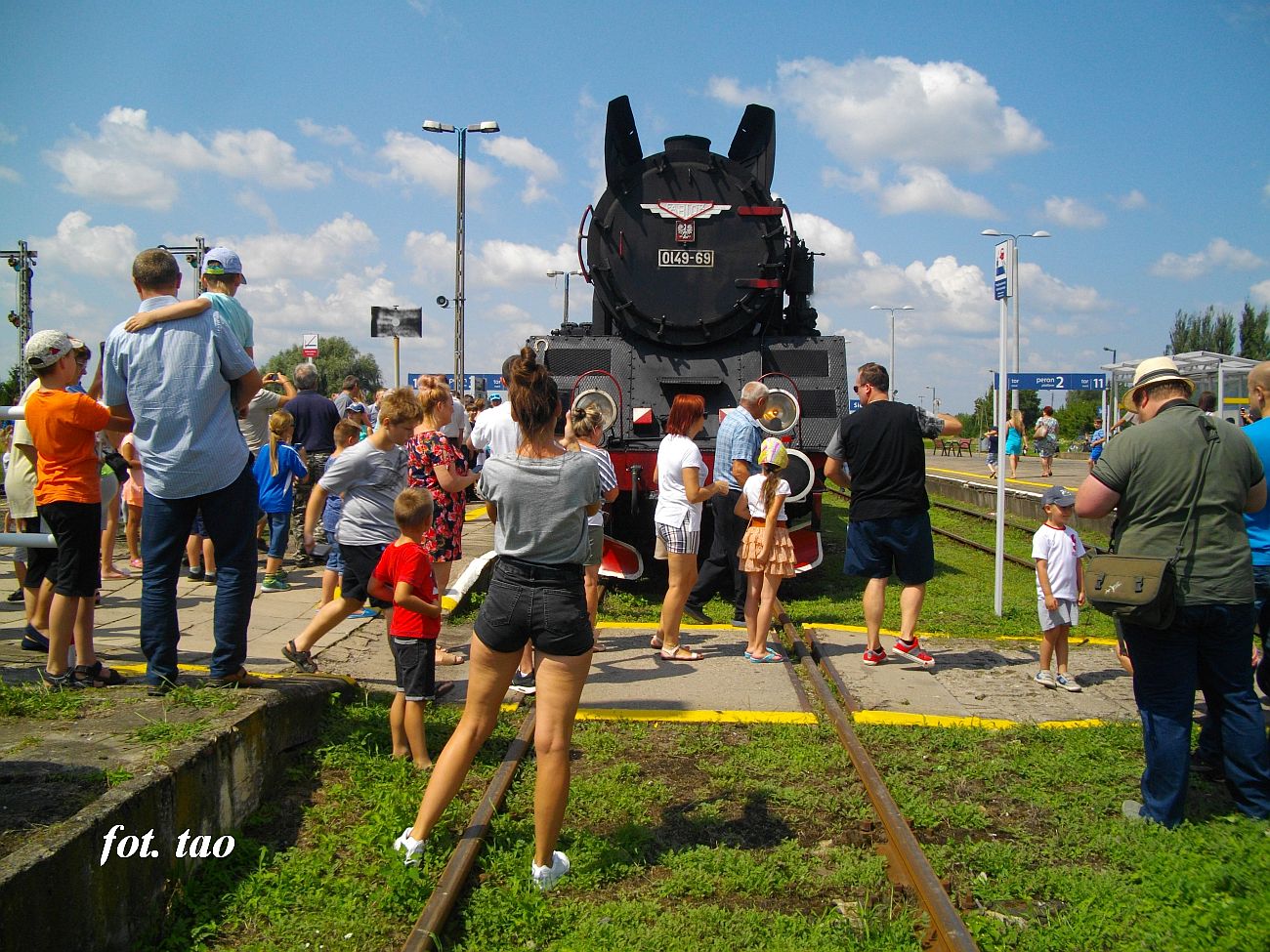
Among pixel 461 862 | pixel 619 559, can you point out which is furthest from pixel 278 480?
pixel 461 862

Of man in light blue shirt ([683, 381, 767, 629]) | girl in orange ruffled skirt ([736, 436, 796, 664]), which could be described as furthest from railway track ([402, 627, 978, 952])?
man in light blue shirt ([683, 381, 767, 629])

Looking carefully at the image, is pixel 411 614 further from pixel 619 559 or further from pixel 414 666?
pixel 619 559

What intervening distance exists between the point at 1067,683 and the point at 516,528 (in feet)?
13.6

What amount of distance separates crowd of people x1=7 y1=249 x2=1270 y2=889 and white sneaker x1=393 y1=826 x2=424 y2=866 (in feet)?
0.05

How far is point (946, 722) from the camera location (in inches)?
215

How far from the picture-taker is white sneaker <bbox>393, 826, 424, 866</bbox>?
3610 mm

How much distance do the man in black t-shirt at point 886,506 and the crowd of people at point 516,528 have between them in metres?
0.01

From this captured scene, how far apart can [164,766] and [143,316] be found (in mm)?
1903

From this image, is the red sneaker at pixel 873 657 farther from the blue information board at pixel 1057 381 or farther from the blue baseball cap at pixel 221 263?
the blue information board at pixel 1057 381

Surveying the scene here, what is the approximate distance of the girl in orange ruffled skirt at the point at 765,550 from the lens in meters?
6.71

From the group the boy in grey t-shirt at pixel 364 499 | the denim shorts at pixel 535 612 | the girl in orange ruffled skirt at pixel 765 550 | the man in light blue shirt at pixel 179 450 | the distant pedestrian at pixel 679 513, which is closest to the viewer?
the denim shorts at pixel 535 612

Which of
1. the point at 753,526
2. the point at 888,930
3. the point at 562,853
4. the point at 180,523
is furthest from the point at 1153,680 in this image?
the point at 180,523

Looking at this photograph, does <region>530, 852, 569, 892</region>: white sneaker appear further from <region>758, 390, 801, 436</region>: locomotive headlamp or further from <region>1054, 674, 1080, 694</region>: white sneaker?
<region>758, 390, 801, 436</region>: locomotive headlamp

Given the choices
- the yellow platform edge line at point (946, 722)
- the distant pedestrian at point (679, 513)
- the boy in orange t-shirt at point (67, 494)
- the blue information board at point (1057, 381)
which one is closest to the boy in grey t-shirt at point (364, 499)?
the boy in orange t-shirt at point (67, 494)
